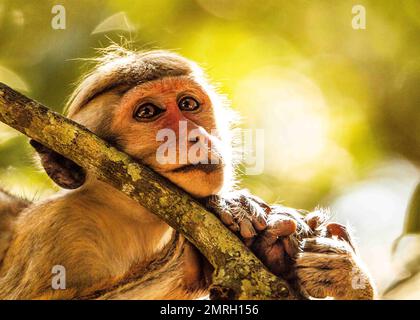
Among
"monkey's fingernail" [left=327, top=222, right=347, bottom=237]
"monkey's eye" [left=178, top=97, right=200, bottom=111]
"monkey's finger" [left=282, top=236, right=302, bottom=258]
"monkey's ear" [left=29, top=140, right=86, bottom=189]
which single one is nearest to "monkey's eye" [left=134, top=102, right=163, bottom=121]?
"monkey's eye" [left=178, top=97, right=200, bottom=111]

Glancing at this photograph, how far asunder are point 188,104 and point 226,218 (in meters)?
1.55

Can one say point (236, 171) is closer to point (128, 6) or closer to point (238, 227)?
point (238, 227)

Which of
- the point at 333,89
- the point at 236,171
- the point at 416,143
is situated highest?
the point at 333,89

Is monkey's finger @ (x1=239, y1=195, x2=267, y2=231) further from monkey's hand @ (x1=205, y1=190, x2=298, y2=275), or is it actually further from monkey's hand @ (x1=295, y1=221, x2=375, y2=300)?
monkey's hand @ (x1=295, y1=221, x2=375, y2=300)

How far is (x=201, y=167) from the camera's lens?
5410mm

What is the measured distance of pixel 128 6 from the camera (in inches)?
353

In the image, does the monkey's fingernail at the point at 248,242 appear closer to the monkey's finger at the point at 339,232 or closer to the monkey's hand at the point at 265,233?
the monkey's hand at the point at 265,233

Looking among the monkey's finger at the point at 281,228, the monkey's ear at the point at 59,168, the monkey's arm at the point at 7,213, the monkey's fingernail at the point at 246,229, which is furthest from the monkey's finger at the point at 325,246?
the monkey's arm at the point at 7,213

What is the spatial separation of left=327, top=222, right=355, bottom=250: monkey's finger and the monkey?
12mm

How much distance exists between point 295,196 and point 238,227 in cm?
386


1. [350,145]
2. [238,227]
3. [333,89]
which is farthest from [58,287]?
[333,89]

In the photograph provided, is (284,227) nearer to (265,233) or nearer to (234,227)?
(265,233)

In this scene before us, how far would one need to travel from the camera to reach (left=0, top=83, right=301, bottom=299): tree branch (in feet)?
14.5

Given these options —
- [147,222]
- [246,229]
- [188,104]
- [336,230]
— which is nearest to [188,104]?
[188,104]
